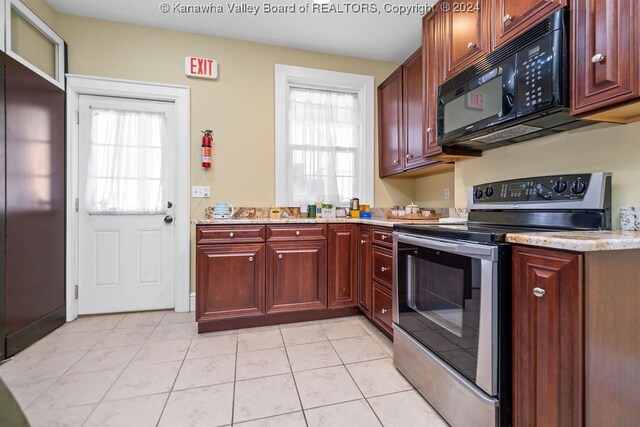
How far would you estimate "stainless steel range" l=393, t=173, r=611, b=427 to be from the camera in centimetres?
108

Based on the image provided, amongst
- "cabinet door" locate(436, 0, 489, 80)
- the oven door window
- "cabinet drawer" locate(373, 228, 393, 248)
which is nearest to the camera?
the oven door window

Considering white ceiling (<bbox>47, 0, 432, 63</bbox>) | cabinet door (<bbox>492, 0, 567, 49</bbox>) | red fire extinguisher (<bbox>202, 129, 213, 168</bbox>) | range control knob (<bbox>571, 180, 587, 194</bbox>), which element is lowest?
range control knob (<bbox>571, 180, 587, 194</bbox>)

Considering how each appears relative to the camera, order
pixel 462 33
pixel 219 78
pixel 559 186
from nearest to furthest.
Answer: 1. pixel 559 186
2. pixel 462 33
3. pixel 219 78

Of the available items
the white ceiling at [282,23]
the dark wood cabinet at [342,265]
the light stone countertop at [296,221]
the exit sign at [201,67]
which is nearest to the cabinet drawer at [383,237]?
the light stone countertop at [296,221]

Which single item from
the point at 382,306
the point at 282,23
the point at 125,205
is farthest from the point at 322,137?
the point at 125,205

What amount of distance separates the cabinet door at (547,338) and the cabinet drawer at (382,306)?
3.24 feet

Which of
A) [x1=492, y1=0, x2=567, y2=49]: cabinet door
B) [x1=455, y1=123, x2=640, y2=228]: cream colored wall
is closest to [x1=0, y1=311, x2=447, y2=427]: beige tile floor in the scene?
[x1=455, y1=123, x2=640, y2=228]: cream colored wall

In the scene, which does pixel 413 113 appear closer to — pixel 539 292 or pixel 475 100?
pixel 475 100

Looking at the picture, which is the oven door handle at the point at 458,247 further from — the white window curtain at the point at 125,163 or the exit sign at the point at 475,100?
the white window curtain at the point at 125,163

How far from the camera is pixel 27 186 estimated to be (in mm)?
2043

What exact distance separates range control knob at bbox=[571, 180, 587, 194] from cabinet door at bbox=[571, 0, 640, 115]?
1.02ft

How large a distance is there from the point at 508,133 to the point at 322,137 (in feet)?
6.06

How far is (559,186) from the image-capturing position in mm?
1354

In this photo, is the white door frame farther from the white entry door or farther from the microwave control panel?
the microwave control panel
